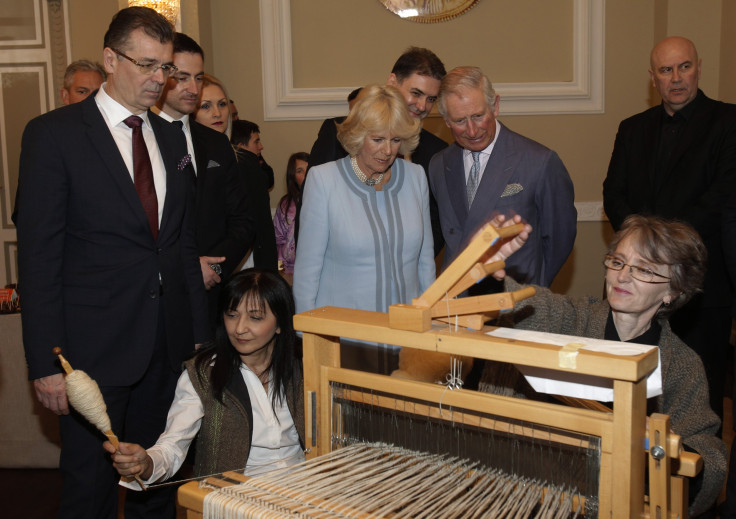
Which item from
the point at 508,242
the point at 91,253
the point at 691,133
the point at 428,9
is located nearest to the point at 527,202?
the point at 508,242

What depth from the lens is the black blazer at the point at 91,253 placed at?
1.97 meters

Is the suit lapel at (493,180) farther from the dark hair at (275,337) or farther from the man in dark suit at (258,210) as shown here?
the man in dark suit at (258,210)

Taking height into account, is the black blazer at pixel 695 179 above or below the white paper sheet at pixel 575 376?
above

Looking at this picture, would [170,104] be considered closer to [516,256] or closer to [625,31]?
[516,256]

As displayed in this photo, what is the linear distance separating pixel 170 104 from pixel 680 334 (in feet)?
7.80

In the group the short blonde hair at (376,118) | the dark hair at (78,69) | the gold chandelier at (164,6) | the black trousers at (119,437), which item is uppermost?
the gold chandelier at (164,6)

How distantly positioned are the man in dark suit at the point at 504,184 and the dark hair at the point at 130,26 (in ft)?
3.39

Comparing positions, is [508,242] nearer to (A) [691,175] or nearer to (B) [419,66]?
(B) [419,66]

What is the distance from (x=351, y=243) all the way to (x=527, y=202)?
688 millimetres

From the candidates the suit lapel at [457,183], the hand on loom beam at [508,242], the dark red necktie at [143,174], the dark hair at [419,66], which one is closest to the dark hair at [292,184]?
the dark hair at [419,66]

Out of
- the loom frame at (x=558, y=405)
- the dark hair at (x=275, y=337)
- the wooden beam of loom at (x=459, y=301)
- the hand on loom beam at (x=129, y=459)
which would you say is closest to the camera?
the loom frame at (x=558, y=405)

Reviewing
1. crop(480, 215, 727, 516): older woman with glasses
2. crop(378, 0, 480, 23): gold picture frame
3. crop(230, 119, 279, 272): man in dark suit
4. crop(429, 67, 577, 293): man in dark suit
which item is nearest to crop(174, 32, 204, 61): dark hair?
crop(230, 119, 279, 272): man in dark suit

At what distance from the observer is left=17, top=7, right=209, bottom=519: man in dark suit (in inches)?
77.7

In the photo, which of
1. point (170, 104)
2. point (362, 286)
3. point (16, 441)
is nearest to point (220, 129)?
point (170, 104)
